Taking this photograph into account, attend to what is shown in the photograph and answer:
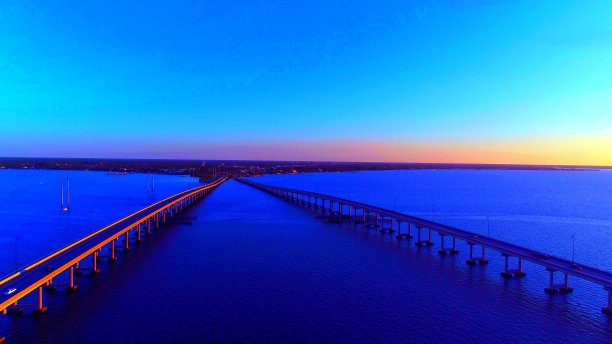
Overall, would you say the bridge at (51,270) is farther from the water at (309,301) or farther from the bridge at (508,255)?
the bridge at (508,255)

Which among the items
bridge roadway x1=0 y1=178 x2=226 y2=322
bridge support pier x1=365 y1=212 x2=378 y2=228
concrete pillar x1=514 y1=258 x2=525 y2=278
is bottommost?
bridge support pier x1=365 y1=212 x2=378 y2=228

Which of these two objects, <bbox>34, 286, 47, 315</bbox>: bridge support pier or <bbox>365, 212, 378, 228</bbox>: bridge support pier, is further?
<bbox>365, 212, 378, 228</bbox>: bridge support pier

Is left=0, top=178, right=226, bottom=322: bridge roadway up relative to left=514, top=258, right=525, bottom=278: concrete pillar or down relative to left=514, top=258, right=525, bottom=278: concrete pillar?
up

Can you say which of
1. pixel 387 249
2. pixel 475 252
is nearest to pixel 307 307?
pixel 387 249

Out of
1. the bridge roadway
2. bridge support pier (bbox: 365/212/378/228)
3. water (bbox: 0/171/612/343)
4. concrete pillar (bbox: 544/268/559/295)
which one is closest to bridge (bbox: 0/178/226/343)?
the bridge roadway

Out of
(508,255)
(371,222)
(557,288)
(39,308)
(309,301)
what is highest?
(508,255)

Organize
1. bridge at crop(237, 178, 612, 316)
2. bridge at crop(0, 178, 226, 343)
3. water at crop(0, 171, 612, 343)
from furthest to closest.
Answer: bridge at crop(237, 178, 612, 316) < bridge at crop(0, 178, 226, 343) < water at crop(0, 171, 612, 343)

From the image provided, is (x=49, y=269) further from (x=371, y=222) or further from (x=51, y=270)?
(x=371, y=222)

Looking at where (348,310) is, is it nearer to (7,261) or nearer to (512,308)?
(512,308)

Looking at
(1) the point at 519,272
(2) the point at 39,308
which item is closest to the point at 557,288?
(1) the point at 519,272

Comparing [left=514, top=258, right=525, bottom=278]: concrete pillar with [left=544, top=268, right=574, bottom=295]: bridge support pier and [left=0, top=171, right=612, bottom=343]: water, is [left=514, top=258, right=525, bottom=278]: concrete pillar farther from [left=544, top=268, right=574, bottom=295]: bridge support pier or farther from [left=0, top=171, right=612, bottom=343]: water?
[left=544, top=268, right=574, bottom=295]: bridge support pier

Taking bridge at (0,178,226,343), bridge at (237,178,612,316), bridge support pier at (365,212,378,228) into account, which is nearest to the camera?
bridge at (0,178,226,343)
